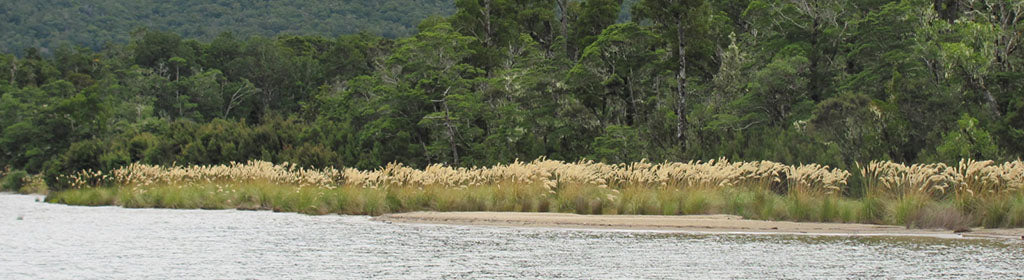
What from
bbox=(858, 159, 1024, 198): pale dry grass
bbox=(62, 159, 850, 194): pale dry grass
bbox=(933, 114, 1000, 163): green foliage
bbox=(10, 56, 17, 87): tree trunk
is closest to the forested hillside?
bbox=(933, 114, 1000, 163): green foliage

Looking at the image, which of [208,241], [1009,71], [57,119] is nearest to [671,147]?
[1009,71]

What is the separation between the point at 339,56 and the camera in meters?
84.6

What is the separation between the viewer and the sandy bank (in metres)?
14.3

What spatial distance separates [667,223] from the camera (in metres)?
16.2

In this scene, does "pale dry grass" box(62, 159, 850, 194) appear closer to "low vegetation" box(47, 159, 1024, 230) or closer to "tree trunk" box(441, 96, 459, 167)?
"low vegetation" box(47, 159, 1024, 230)

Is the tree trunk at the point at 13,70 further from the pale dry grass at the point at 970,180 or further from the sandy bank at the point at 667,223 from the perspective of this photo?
the pale dry grass at the point at 970,180

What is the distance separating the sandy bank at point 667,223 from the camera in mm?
14297

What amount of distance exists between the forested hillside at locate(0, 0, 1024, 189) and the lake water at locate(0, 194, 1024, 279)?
11.5 meters

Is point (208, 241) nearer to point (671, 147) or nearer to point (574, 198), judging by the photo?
point (574, 198)

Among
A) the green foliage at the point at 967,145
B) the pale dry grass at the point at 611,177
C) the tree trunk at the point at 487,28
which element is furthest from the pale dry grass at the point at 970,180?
the tree trunk at the point at 487,28

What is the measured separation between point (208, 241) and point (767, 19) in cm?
2969

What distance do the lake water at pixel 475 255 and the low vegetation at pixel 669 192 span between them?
2.20m

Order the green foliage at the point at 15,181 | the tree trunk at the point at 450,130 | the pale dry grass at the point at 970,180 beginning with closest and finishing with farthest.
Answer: the pale dry grass at the point at 970,180
the tree trunk at the point at 450,130
the green foliage at the point at 15,181

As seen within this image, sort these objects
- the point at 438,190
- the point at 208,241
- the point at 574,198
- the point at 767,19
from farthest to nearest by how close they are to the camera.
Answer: the point at 767,19 → the point at 438,190 → the point at 574,198 → the point at 208,241
